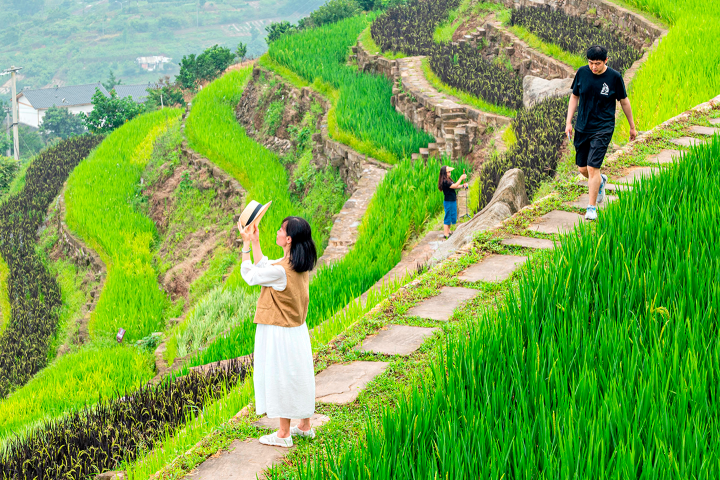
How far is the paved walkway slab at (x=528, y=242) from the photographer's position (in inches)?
200

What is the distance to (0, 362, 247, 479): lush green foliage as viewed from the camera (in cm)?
458

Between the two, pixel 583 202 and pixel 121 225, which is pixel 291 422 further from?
pixel 121 225

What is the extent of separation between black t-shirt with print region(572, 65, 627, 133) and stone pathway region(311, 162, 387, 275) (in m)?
3.68

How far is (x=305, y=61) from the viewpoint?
1708 cm

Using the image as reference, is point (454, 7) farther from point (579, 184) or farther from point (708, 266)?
point (708, 266)

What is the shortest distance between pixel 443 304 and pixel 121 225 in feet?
40.1

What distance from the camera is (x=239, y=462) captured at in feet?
10.4

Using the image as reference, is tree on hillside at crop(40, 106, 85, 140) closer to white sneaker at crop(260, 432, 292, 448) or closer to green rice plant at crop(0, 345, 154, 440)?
green rice plant at crop(0, 345, 154, 440)

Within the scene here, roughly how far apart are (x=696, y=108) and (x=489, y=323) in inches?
225

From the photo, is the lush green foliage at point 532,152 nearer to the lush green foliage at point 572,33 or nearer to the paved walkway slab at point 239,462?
the lush green foliage at point 572,33

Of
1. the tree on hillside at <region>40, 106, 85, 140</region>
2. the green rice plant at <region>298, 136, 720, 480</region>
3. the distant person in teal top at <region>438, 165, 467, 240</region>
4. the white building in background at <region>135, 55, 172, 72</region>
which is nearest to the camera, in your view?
the green rice plant at <region>298, 136, 720, 480</region>

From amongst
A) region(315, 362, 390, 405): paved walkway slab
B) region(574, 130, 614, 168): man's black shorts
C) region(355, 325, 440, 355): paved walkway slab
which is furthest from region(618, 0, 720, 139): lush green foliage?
region(315, 362, 390, 405): paved walkway slab

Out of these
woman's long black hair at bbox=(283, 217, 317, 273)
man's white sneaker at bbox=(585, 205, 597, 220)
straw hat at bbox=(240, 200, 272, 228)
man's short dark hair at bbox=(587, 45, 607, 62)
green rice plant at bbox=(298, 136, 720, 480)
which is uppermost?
man's short dark hair at bbox=(587, 45, 607, 62)

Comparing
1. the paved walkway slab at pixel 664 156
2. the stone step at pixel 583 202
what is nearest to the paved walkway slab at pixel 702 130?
the paved walkway slab at pixel 664 156
